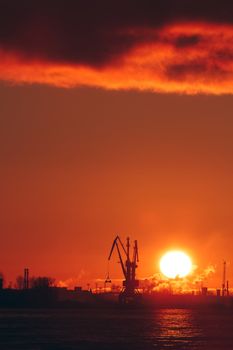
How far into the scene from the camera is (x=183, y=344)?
118 meters

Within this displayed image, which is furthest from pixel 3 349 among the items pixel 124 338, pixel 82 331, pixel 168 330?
pixel 168 330

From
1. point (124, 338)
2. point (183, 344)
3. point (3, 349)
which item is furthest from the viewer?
point (124, 338)

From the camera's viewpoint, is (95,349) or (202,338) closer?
(95,349)

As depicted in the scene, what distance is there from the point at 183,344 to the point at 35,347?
18.4 metres

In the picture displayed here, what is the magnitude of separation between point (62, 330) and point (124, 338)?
946 inches

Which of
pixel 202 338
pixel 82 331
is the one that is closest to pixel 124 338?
pixel 202 338

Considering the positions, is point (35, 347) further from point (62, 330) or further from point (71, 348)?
point (62, 330)

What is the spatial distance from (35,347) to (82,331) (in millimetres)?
39009

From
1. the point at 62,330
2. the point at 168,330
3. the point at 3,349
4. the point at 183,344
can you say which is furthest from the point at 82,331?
the point at 3,349

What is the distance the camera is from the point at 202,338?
131375mm

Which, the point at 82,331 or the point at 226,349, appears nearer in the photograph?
the point at 226,349

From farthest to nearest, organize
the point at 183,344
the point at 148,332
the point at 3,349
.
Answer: the point at 148,332 < the point at 183,344 < the point at 3,349

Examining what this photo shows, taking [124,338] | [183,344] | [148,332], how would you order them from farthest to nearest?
1. [148,332]
2. [124,338]
3. [183,344]

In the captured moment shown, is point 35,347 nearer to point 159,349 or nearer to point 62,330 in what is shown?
point 159,349
